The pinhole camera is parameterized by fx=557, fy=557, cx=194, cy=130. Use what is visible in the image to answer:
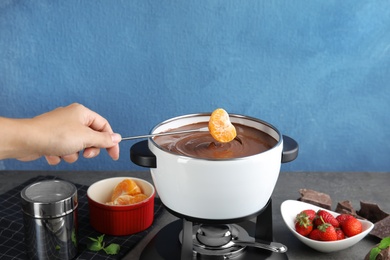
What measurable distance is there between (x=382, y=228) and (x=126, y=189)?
706 millimetres

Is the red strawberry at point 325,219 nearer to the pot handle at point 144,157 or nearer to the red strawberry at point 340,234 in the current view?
the red strawberry at point 340,234

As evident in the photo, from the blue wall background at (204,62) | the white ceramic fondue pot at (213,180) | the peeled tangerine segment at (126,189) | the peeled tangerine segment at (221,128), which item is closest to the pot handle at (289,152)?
the white ceramic fondue pot at (213,180)

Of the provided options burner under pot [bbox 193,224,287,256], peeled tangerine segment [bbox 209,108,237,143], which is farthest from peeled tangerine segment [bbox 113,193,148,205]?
peeled tangerine segment [bbox 209,108,237,143]

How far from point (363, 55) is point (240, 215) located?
905 millimetres

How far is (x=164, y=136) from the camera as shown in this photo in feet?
4.32

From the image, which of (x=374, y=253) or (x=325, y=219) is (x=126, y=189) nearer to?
(x=325, y=219)

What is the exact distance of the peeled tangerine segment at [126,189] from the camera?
1.54 metres

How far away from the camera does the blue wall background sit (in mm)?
1790

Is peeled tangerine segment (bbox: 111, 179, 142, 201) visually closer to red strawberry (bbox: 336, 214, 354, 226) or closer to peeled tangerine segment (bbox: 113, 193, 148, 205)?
peeled tangerine segment (bbox: 113, 193, 148, 205)

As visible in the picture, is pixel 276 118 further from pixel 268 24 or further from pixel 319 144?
pixel 268 24

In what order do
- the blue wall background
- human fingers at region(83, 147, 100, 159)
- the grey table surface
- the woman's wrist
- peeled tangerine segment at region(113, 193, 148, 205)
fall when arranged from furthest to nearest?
the blue wall background, the grey table surface, peeled tangerine segment at region(113, 193, 148, 205), human fingers at region(83, 147, 100, 159), the woman's wrist

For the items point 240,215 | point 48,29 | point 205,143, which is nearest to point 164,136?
point 205,143

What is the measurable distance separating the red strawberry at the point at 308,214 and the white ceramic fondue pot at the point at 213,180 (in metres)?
0.24

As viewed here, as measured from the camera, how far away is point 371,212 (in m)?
1.60
